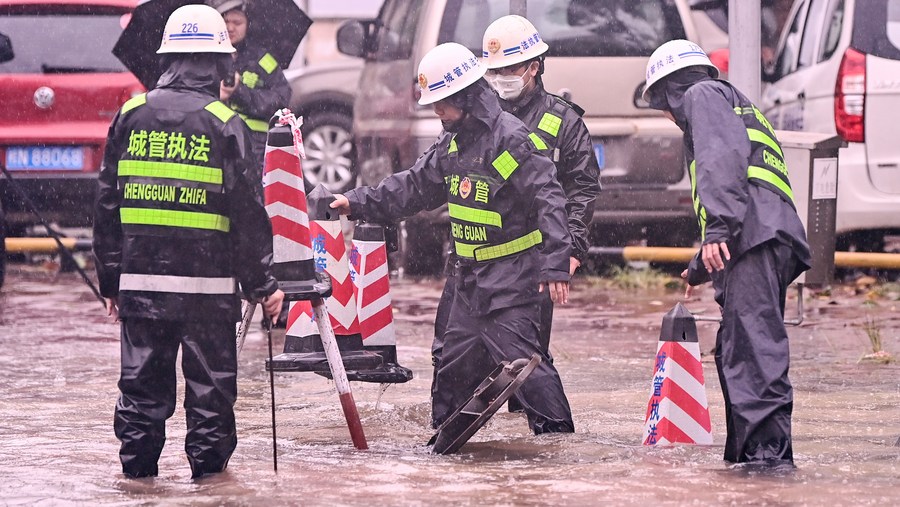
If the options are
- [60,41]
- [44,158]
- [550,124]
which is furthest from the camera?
[60,41]

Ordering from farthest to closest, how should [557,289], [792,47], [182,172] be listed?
[792,47]
[557,289]
[182,172]

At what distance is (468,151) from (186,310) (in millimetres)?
1573

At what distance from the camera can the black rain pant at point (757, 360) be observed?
606cm

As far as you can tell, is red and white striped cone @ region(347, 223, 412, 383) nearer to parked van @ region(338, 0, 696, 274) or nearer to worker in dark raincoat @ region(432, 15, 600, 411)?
worker in dark raincoat @ region(432, 15, 600, 411)

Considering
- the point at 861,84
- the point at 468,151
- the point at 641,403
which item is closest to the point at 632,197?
the point at 861,84

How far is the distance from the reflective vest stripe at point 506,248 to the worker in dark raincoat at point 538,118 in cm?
60

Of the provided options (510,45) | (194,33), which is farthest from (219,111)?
(510,45)

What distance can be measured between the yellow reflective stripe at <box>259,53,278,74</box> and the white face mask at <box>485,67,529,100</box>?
7.15 ft

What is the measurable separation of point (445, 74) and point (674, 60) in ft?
3.07

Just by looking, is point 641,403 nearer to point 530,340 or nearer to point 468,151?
point 530,340

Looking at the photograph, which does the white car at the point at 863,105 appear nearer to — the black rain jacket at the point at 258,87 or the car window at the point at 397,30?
the car window at the point at 397,30

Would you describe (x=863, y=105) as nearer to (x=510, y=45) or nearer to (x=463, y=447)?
(x=510, y=45)

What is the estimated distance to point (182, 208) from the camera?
230 inches

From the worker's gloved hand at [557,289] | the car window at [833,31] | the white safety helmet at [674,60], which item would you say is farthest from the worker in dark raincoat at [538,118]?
the car window at [833,31]
